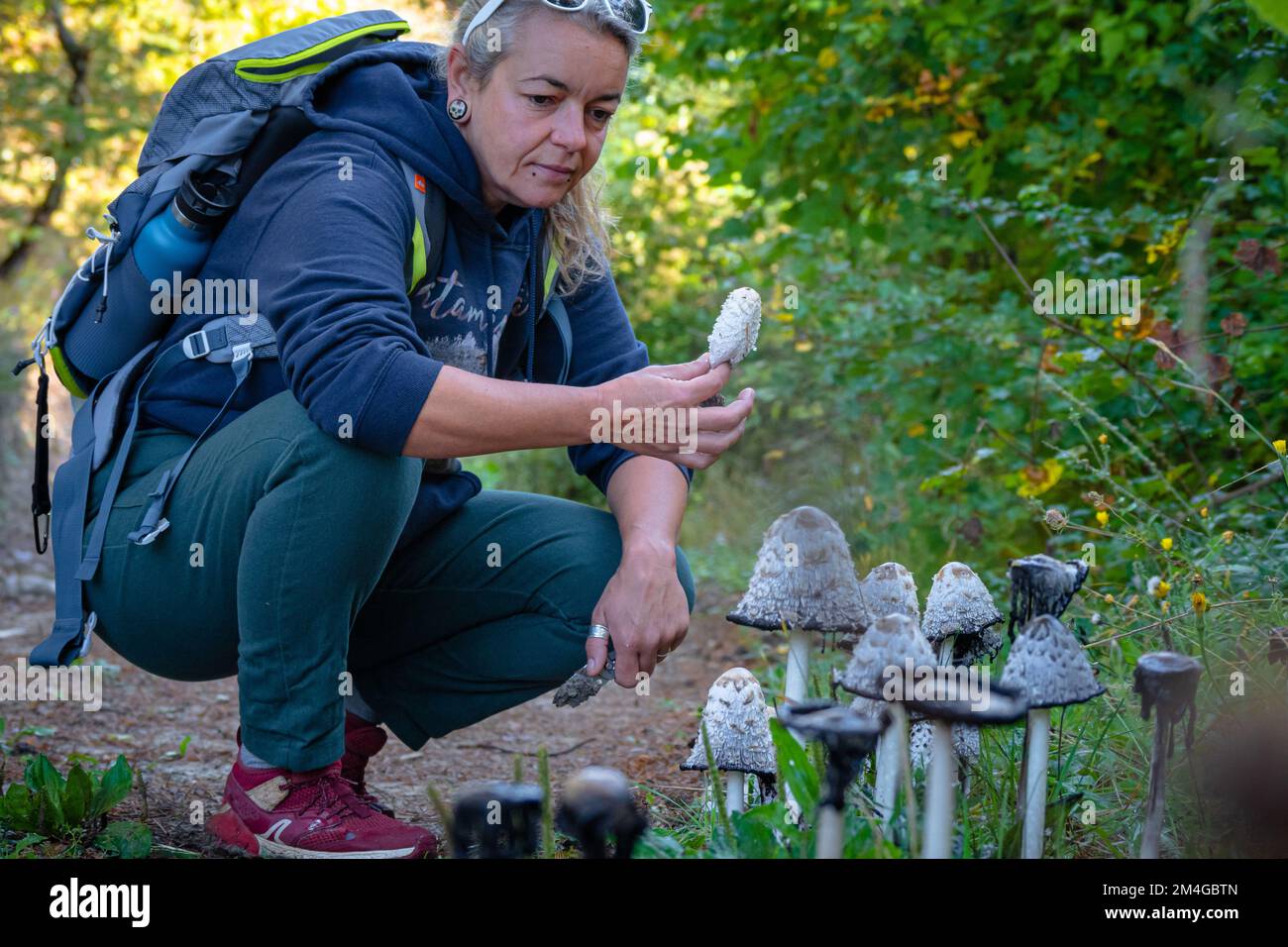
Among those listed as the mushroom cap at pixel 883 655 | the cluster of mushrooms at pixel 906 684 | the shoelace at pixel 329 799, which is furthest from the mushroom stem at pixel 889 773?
the shoelace at pixel 329 799

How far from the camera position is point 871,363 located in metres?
4.62

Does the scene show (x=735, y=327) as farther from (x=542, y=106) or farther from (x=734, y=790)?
(x=734, y=790)

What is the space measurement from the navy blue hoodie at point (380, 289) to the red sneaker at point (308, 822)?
22.6 inches

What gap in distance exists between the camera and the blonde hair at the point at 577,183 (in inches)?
87.7

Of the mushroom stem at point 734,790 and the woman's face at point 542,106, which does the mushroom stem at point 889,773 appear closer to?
the mushroom stem at point 734,790

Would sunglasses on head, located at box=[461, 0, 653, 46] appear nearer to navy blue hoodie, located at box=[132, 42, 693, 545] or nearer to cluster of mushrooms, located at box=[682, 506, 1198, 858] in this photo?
navy blue hoodie, located at box=[132, 42, 693, 545]

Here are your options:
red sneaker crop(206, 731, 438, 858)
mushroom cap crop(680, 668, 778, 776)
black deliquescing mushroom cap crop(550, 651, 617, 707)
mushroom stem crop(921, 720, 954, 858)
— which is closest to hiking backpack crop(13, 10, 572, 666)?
red sneaker crop(206, 731, 438, 858)

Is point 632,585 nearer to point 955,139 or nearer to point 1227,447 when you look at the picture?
point 1227,447

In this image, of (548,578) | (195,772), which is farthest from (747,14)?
(195,772)

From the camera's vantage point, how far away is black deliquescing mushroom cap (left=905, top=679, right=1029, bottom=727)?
149 centimetres

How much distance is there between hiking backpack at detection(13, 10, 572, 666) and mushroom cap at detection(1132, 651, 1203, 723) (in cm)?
138

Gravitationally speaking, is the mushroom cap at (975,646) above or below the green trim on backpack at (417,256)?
below

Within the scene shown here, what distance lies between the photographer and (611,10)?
7.22ft

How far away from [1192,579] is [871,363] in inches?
89.1
